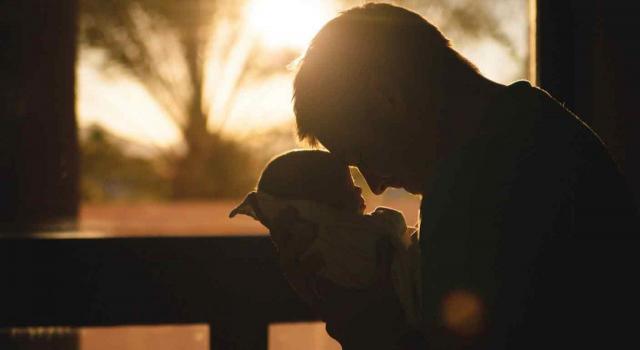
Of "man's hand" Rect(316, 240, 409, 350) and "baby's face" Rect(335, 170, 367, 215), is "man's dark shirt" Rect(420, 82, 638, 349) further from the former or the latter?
"baby's face" Rect(335, 170, 367, 215)

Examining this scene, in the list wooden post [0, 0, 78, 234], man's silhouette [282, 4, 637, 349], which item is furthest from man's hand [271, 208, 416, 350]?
wooden post [0, 0, 78, 234]

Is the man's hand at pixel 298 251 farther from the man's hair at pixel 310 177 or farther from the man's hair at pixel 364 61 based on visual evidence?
the man's hair at pixel 364 61

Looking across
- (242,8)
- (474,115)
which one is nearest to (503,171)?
(474,115)

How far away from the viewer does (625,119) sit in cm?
157

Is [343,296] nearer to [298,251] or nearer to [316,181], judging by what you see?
[298,251]

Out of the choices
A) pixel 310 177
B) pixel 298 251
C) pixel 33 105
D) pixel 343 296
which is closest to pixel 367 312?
pixel 343 296

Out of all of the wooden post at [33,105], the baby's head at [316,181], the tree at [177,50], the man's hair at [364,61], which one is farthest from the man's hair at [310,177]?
the tree at [177,50]

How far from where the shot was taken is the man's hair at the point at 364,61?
0.92m

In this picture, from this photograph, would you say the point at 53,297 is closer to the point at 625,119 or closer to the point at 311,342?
the point at 311,342

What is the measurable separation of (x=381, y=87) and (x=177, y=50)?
721 centimetres

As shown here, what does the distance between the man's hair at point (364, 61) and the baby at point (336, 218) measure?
0.82 feet

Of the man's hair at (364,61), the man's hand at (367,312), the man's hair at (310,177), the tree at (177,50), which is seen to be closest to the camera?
the man's hair at (364,61)

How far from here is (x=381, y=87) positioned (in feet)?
3.06

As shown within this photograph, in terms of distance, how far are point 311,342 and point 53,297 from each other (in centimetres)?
104
